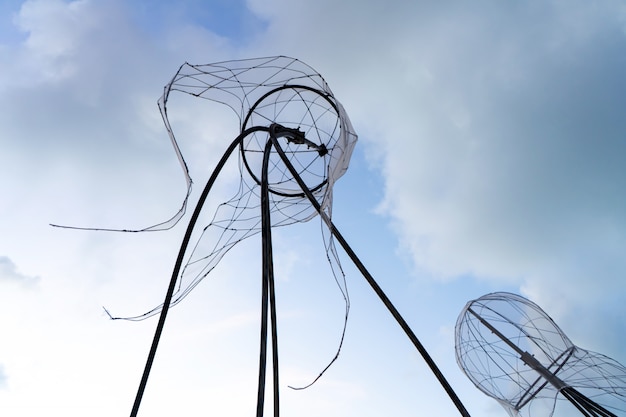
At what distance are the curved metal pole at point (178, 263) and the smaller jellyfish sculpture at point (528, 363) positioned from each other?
6.44 m

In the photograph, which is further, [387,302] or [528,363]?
[528,363]

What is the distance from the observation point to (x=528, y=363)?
32.8ft

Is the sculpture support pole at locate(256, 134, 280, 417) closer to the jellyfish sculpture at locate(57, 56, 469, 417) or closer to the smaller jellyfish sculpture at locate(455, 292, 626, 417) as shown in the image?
the jellyfish sculpture at locate(57, 56, 469, 417)

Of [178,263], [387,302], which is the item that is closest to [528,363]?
[387,302]

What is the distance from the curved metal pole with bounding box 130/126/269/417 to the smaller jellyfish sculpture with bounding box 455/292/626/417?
6.44 metres

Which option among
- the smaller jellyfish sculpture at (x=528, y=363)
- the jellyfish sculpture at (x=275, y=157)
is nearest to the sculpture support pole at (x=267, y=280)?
the jellyfish sculpture at (x=275, y=157)

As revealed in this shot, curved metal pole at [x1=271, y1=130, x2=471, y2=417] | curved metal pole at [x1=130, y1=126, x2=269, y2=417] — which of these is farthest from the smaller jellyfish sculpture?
curved metal pole at [x1=130, y1=126, x2=269, y2=417]

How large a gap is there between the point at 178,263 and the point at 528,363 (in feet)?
23.5

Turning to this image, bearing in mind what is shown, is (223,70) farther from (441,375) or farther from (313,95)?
(441,375)

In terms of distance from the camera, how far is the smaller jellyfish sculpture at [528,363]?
9391 millimetres

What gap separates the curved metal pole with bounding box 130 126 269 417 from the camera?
A: 20.6 feet

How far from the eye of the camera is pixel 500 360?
33.9 ft

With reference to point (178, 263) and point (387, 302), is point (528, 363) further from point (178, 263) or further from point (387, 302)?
point (178, 263)

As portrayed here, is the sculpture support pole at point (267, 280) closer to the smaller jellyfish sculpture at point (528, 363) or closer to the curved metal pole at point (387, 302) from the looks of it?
the curved metal pole at point (387, 302)
